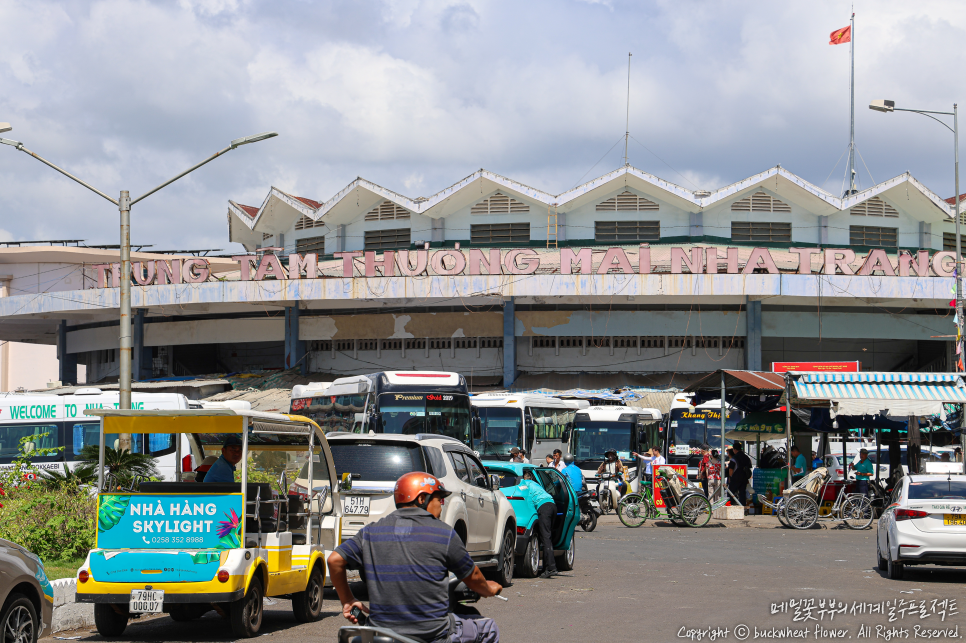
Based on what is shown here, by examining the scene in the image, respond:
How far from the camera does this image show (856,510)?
22.0m

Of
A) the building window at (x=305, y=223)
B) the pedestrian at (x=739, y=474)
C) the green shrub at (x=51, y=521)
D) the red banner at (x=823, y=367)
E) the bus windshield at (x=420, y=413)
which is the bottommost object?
the pedestrian at (x=739, y=474)

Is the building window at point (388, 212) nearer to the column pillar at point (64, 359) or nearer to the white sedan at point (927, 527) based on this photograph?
the column pillar at point (64, 359)

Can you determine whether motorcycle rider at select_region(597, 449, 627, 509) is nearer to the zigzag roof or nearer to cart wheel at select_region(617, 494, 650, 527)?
cart wheel at select_region(617, 494, 650, 527)

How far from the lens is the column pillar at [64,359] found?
163ft

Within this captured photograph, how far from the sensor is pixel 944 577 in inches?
523

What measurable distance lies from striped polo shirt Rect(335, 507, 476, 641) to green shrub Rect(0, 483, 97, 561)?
8.27 metres

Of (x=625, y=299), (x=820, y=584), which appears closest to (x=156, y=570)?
(x=820, y=584)

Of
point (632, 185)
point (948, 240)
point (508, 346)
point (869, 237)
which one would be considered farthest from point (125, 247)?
point (948, 240)

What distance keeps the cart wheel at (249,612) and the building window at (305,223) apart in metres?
39.5

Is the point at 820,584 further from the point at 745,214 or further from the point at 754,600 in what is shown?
the point at 745,214

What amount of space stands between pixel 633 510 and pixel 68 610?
1506cm

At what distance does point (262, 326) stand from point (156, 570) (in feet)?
123

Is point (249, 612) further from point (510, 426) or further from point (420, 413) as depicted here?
point (510, 426)

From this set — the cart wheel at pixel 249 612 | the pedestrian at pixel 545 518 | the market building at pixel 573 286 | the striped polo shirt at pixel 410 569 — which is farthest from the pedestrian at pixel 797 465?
the striped polo shirt at pixel 410 569
